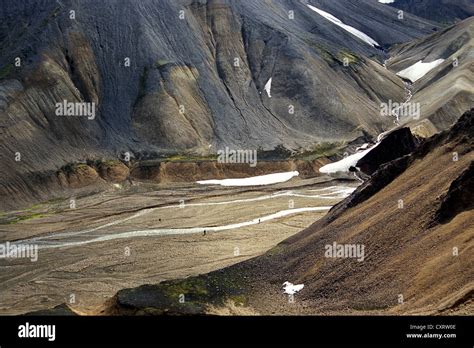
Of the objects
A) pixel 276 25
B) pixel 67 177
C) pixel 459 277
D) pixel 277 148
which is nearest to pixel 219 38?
pixel 276 25

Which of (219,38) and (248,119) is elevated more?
(219,38)

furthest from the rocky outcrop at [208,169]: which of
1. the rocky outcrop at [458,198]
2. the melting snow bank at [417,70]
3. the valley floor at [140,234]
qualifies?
the melting snow bank at [417,70]

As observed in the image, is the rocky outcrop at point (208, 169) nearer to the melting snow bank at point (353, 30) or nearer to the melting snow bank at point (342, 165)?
the melting snow bank at point (342, 165)

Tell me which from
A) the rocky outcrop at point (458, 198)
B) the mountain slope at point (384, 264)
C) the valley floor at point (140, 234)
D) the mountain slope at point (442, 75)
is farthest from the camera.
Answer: the mountain slope at point (442, 75)
